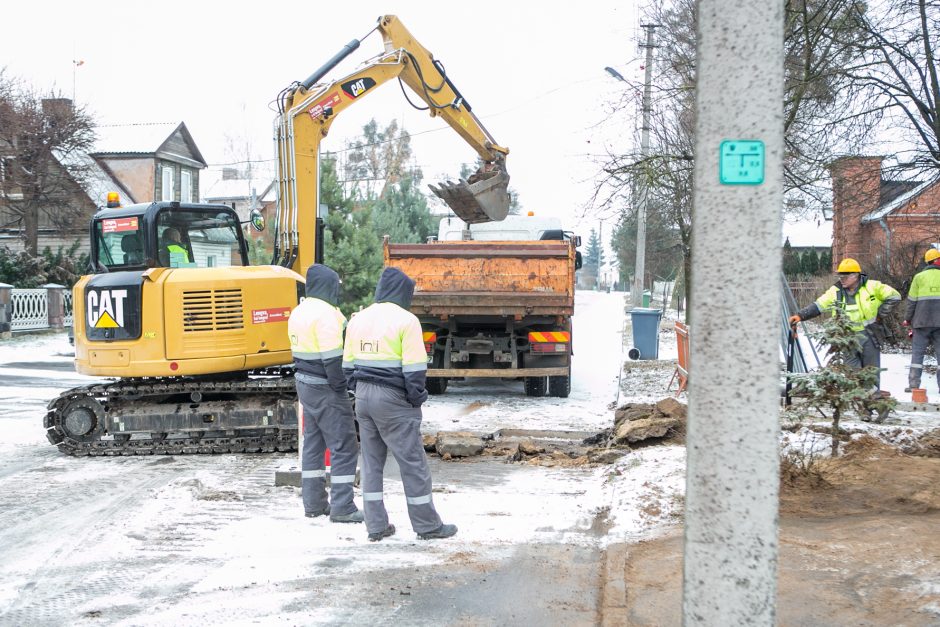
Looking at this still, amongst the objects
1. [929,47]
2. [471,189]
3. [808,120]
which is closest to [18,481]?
[471,189]

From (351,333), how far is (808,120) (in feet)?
28.2

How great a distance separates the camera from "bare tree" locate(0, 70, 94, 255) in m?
31.5

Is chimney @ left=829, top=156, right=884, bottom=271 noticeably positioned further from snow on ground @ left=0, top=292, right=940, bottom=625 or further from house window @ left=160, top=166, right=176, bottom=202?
house window @ left=160, top=166, right=176, bottom=202

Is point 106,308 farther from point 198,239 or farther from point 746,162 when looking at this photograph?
point 746,162

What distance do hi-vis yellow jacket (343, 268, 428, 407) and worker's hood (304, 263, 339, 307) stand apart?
94 cm

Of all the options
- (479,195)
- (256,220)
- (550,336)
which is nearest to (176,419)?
(256,220)

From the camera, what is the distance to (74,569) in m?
5.88

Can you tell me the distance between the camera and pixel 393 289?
6422mm

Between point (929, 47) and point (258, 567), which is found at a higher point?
point (929, 47)

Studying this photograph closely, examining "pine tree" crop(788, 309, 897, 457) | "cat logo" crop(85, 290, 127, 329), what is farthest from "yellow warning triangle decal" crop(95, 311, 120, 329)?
"pine tree" crop(788, 309, 897, 457)

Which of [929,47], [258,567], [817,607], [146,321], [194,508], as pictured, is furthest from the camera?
[929,47]

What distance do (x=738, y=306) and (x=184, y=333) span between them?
7776 millimetres

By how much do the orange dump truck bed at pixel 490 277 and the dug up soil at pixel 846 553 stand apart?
19.8ft

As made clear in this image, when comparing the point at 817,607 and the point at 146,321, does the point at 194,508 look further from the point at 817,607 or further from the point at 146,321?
the point at 817,607
